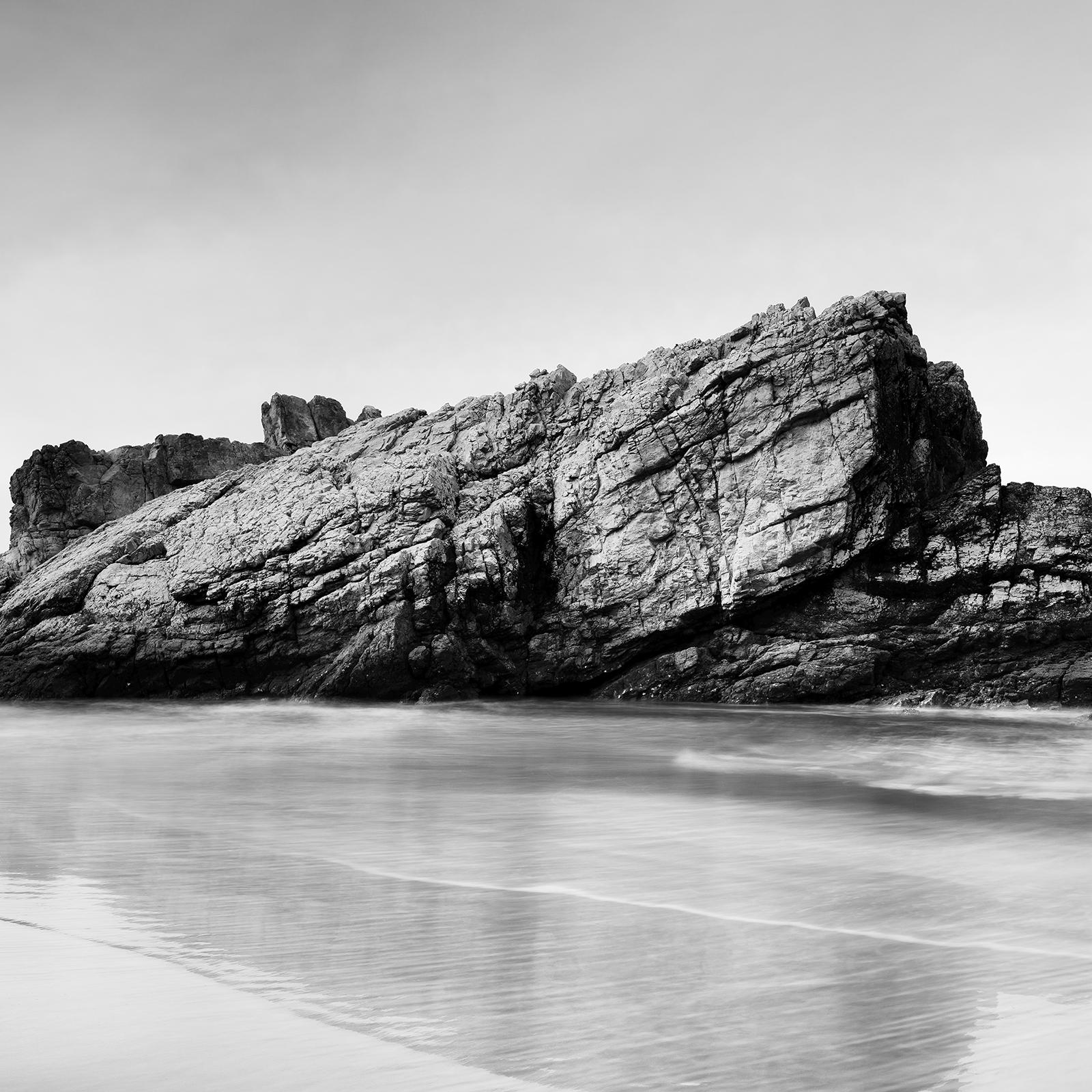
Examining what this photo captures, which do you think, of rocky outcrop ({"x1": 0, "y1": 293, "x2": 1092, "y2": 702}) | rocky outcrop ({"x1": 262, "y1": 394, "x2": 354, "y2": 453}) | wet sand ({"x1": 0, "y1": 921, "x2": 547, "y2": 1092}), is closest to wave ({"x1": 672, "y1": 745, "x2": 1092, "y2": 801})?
rocky outcrop ({"x1": 0, "y1": 293, "x2": 1092, "y2": 702})

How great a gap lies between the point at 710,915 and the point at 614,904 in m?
0.45

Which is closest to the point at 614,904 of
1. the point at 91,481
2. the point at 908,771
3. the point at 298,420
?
the point at 908,771

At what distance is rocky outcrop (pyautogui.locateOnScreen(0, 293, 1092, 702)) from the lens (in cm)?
1680

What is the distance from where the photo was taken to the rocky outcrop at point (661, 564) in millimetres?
16797

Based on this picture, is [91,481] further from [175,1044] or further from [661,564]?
[175,1044]

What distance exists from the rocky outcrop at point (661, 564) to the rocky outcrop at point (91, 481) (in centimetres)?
606

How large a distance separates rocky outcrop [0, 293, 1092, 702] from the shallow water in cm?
716

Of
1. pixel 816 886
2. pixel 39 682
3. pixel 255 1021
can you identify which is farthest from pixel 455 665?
pixel 255 1021

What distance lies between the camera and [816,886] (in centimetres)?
480

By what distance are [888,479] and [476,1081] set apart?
644 inches

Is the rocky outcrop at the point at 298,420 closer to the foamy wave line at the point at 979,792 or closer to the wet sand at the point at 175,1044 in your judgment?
the foamy wave line at the point at 979,792

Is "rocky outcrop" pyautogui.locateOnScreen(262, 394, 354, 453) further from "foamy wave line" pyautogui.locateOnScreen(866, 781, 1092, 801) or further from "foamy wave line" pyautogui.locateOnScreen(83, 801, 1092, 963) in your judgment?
"foamy wave line" pyautogui.locateOnScreen(83, 801, 1092, 963)

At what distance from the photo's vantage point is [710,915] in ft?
14.0

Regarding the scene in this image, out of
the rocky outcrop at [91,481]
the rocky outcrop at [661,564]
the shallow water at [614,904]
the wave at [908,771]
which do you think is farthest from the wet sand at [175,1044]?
the rocky outcrop at [91,481]
